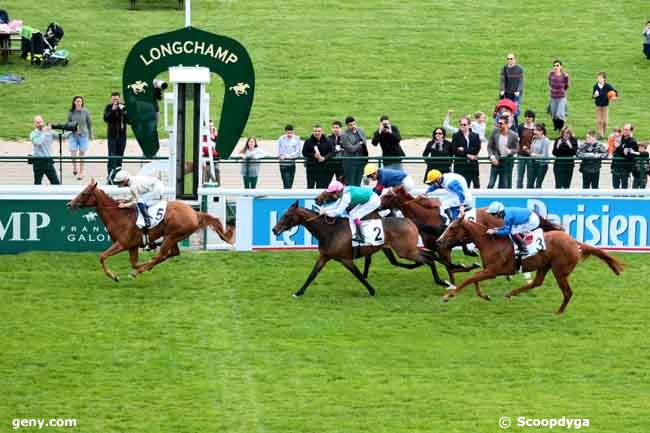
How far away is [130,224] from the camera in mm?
24672

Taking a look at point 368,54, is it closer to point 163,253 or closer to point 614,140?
point 614,140

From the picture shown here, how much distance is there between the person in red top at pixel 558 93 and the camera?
1382 inches

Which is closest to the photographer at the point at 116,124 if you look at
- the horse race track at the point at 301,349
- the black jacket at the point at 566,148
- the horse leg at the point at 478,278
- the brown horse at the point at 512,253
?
the horse race track at the point at 301,349

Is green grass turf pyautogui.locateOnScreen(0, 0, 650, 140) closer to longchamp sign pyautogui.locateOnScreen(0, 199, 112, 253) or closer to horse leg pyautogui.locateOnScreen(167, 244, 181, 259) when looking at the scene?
longchamp sign pyautogui.locateOnScreen(0, 199, 112, 253)

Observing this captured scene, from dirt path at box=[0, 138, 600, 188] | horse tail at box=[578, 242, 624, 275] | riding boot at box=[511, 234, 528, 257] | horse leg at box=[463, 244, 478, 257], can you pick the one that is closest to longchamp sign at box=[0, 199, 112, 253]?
dirt path at box=[0, 138, 600, 188]

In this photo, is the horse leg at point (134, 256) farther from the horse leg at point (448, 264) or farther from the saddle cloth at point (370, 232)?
the horse leg at point (448, 264)

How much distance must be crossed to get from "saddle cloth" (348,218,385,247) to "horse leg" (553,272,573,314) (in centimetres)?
265

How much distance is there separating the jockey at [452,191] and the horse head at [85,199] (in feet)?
16.5

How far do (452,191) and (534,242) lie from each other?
6.43 feet

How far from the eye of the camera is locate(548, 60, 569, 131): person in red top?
35094 mm

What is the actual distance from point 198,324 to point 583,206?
7.48m

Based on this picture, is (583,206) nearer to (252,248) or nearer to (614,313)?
(614,313)

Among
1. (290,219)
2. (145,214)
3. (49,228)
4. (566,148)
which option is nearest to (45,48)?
(49,228)

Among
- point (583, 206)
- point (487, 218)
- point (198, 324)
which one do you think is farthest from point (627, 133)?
point (198, 324)
